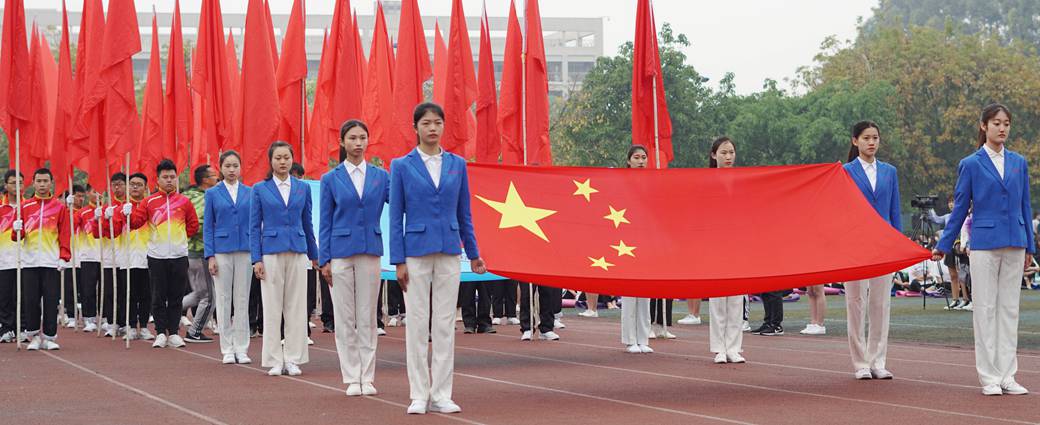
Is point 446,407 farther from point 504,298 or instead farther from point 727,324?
point 504,298

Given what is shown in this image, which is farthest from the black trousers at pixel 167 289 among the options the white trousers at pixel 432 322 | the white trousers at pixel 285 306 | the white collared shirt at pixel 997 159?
the white collared shirt at pixel 997 159

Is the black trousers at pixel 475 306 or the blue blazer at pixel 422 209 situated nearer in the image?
→ the blue blazer at pixel 422 209

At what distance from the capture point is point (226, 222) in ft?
43.4

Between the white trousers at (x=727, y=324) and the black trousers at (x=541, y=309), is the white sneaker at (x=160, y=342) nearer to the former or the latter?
the black trousers at (x=541, y=309)

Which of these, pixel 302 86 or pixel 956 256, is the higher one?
pixel 302 86

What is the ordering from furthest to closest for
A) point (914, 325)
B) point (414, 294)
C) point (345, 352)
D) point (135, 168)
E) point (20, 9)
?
1. point (135, 168)
2. point (914, 325)
3. point (20, 9)
4. point (345, 352)
5. point (414, 294)

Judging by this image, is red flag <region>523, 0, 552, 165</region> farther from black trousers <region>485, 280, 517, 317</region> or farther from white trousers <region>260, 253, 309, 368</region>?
white trousers <region>260, 253, 309, 368</region>

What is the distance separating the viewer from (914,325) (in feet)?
58.9

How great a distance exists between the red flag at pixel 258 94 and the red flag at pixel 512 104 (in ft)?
9.56

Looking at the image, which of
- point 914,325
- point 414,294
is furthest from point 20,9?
point 914,325

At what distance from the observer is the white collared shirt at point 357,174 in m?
10.3

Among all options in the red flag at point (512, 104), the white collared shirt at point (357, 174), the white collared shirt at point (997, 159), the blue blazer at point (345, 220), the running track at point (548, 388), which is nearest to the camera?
the running track at point (548, 388)

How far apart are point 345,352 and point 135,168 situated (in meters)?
14.9

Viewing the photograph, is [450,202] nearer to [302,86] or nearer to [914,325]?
[302,86]
